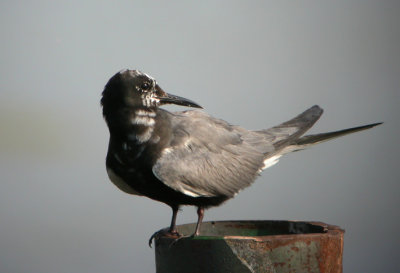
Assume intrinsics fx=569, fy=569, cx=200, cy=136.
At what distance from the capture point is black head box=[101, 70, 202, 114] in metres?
4.25

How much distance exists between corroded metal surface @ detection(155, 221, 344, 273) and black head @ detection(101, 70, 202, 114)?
1.27 metres

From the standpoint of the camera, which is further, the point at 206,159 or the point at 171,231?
the point at 206,159

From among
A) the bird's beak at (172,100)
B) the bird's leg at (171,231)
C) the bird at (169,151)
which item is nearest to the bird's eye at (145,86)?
the bird at (169,151)

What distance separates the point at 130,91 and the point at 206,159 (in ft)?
2.53

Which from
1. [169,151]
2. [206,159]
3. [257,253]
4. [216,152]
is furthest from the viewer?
[216,152]

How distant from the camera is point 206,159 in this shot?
4.35 m

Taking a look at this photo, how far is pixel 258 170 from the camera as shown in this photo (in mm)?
4684

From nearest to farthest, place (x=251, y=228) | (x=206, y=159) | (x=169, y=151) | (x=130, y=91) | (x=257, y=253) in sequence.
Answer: (x=257, y=253)
(x=251, y=228)
(x=169, y=151)
(x=130, y=91)
(x=206, y=159)

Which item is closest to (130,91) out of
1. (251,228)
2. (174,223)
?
(174,223)

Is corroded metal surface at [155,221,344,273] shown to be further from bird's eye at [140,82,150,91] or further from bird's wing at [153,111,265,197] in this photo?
bird's eye at [140,82,150,91]

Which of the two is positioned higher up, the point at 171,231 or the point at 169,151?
the point at 169,151

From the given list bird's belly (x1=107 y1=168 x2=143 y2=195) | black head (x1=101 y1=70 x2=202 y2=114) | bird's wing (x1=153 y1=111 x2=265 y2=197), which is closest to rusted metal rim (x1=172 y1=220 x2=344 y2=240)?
bird's wing (x1=153 y1=111 x2=265 y2=197)

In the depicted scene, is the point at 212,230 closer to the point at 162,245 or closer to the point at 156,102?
the point at 162,245

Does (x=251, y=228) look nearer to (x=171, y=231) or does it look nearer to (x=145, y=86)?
(x=171, y=231)
